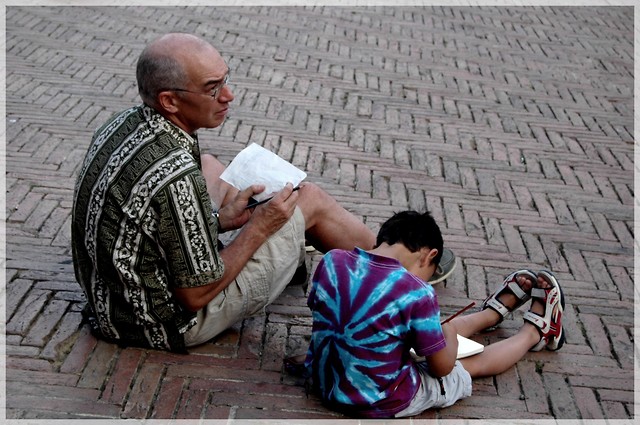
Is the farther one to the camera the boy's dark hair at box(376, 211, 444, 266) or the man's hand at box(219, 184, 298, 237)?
the man's hand at box(219, 184, 298, 237)

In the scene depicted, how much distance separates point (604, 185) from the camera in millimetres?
4992

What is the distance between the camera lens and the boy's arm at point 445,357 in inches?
110

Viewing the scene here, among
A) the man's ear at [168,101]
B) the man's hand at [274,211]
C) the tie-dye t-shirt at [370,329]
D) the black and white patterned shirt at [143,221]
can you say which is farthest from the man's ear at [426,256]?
the man's ear at [168,101]

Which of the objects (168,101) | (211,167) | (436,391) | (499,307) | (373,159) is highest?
(168,101)

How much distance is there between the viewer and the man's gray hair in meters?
2.82

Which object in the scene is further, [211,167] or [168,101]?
[211,167]

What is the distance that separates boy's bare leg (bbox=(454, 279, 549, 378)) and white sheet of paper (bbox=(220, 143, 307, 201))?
3.14 ft

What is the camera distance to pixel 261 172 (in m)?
3.26

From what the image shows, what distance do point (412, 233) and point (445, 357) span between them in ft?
1.43

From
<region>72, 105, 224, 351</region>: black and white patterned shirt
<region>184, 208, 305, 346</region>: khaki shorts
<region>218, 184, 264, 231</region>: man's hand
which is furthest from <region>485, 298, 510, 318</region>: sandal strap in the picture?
<region>72, 105, 224, 351</region>: black and white patterned shirt

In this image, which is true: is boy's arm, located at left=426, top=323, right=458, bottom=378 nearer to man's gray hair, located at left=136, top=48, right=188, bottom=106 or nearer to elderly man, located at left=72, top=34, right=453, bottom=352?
elderly man, located at left=72, top=34, right=453, bottom=352

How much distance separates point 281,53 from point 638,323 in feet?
13.5

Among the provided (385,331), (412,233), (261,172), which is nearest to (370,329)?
(385,331)

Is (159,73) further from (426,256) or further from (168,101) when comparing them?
(426,256)
